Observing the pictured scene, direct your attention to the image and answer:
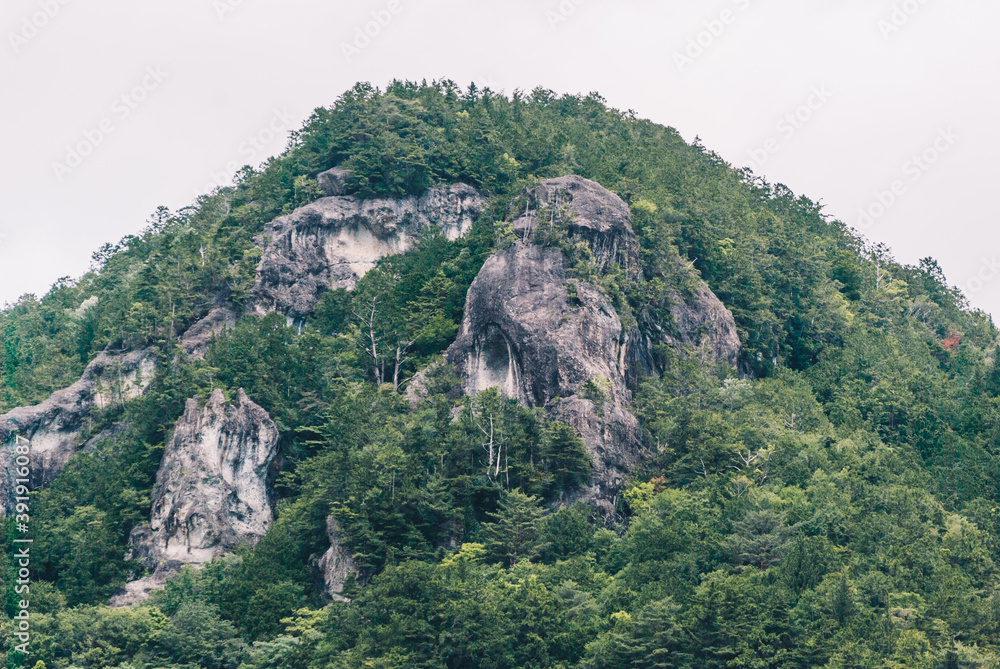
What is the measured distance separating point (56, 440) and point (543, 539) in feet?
84.5

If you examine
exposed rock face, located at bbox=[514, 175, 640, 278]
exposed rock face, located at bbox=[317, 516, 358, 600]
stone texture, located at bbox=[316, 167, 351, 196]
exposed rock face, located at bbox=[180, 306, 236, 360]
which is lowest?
exposed rock face, located at bbox=[317, 516, 358, 600]

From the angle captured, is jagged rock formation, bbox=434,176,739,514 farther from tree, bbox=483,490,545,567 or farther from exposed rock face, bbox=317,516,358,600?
exposed rock face, bbox=317,516,358,600

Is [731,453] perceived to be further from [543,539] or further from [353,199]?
[353,199]

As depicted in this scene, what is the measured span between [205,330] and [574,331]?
2006 centimetres

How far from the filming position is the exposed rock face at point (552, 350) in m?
54.9

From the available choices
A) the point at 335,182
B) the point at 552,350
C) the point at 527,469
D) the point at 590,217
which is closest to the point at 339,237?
the point at 335,182

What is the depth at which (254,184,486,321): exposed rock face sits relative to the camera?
69.2 meters

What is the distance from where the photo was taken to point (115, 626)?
4912 cm

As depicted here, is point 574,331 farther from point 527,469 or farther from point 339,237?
point 339,237

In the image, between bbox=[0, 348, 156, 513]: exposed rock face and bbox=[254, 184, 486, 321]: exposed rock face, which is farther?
bbox=[254, 184, 486, 321]: exposed rock face

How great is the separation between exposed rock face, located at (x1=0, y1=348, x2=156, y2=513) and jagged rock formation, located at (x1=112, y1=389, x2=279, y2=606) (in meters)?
7.16

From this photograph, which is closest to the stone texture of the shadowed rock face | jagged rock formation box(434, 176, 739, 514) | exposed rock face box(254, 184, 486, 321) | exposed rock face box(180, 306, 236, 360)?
exposed rock face box(254, 184, 486, 321)

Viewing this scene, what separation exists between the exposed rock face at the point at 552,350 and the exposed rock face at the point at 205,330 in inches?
529

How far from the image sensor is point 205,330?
66.4 m
